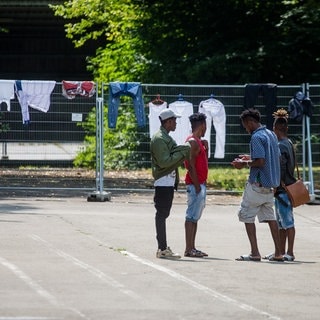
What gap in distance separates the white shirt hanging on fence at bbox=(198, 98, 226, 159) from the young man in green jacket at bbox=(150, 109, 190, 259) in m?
7.88

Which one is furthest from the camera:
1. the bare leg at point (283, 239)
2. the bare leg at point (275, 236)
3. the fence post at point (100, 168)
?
the fence post at point (100, 168)

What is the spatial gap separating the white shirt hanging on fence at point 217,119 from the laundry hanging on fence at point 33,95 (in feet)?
9.45

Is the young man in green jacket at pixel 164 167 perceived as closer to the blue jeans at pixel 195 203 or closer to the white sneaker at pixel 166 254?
the white sneaker at pixel 166 254

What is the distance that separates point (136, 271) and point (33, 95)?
9.53 metres

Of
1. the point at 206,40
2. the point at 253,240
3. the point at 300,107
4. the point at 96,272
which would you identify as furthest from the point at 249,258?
the point at 206,40

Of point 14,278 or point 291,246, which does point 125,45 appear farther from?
point 14,278

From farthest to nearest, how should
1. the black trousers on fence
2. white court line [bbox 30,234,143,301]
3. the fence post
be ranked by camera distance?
the fence post
the black trousers on fence
white court line [bbox 30,234,143,301]

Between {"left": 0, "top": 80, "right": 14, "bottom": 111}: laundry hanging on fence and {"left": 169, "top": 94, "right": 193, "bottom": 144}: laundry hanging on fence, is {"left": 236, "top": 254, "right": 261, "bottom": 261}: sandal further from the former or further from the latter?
{"left": 0, "top": 80, "right": 14, "bottom": 111}: laundry hanging on fence

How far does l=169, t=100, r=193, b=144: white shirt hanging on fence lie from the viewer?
21469 millimetres

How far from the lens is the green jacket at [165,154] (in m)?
13.9

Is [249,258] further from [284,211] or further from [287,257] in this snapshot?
[284,211]

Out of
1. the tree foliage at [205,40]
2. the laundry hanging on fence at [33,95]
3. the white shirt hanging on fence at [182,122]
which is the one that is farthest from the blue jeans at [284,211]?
the tree foliage at [205,40]

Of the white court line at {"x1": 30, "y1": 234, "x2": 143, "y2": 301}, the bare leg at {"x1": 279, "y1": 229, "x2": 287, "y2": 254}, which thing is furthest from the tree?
the bare leg at {"x1": 279, "y1": 229, "x2": 287, "y2": 254}

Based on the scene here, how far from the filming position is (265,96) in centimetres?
2195
